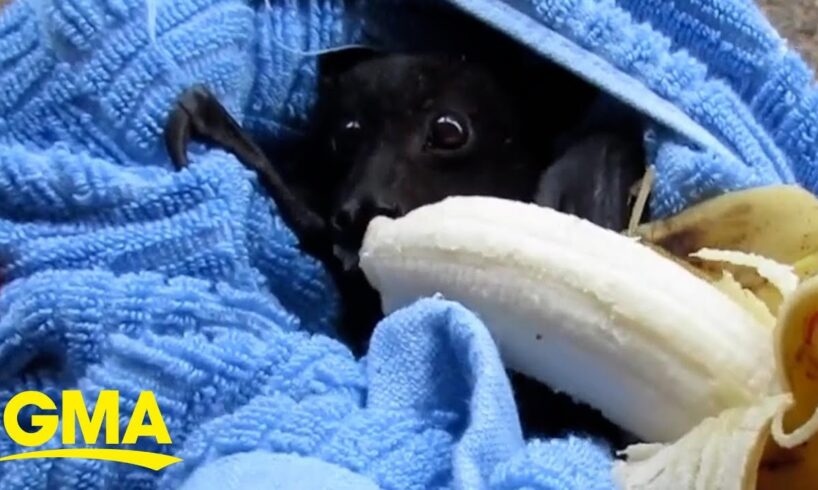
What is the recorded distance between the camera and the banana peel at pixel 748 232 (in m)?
0.61

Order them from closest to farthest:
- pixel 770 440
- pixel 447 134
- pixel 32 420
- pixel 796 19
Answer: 1. pixel 770 440
2. pixel 32 420
3. pixel 447 134
4. pixel 796 19

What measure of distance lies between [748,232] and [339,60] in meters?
0.27

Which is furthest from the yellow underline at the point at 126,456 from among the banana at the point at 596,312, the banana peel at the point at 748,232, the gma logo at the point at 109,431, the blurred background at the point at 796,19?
the blurred background at the point at 796,19

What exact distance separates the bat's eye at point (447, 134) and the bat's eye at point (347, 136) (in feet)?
0.16

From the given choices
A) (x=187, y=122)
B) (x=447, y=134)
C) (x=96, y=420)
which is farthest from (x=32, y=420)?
(x=447, y=134)

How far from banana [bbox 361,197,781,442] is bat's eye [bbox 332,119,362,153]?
16 centimetres

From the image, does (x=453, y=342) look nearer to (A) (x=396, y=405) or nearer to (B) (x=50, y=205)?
(A) (x=396, y=405)

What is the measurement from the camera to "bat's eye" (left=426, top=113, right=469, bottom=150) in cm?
72

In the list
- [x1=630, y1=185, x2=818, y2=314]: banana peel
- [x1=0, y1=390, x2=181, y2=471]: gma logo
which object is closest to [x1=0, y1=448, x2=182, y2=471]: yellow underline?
[x1=0, y1=390, x2=181, y2=471]: gma logo

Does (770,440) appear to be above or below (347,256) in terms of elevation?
above

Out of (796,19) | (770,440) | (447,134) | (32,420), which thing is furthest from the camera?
(796,19)

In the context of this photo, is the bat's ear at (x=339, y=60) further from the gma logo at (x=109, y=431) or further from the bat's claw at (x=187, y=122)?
the gma logo at (x=109, y=431)

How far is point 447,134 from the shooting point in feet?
2.37

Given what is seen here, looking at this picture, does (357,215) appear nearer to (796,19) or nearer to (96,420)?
(96,420)
